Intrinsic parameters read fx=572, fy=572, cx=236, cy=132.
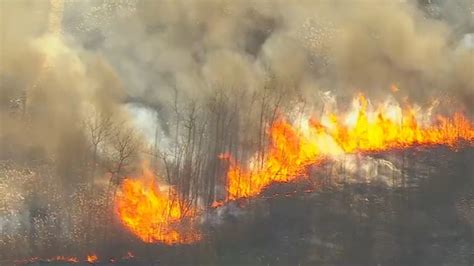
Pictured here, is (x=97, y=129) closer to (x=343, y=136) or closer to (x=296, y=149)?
(x=296, y=149)

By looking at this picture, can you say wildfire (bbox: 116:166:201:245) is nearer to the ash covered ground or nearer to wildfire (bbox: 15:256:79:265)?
the ash covered ground

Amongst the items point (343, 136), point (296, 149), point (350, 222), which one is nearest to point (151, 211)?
point (296, 149)

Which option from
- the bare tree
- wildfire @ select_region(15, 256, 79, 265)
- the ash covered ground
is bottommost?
wildfire @ select_region(15, 256, 79, 265)

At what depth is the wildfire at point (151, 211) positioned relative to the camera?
20.3 meters

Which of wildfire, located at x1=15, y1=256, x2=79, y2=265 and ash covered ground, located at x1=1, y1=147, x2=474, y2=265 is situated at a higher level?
ash covered ground, located at x1=1, y1=147, x2=474, y2=265

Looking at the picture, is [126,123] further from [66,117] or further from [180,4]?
[180,4]

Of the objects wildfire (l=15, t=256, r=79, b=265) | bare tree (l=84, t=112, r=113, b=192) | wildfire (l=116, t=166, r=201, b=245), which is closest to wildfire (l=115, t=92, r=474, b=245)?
wildfire (l=116, t=166, r=201, b=245)

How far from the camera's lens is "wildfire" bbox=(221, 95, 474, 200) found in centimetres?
2103

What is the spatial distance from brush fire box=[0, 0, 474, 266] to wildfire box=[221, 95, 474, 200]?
0.05 m

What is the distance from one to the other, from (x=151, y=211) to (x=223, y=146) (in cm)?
354

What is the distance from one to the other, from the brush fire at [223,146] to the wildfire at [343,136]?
0.17 feet

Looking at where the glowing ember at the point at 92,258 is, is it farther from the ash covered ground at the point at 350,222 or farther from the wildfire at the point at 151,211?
the wildfire at the point at 151,211

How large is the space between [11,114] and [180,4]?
7.53 meters

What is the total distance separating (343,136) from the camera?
21.5 meters
